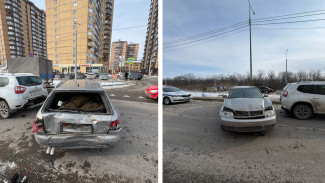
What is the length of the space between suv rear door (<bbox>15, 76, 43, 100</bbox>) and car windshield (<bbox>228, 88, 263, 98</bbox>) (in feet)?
19.5

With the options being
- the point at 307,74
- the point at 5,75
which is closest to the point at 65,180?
the point at 5,75

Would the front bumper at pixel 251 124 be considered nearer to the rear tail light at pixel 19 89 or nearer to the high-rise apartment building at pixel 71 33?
the rear tail light at pixel 19 89

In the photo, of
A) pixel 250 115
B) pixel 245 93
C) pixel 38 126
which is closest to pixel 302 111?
pixel 245 93

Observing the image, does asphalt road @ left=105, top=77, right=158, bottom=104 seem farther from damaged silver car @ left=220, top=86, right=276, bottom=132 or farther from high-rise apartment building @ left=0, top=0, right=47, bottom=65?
high-rise apartment building @ left=0, top=0, right=47, bottom=65

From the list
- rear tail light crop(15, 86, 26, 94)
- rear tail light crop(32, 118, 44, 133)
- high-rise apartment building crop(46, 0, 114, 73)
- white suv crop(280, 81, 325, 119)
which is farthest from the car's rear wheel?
high-rise apartment building crop(46, 0, 114, 73)

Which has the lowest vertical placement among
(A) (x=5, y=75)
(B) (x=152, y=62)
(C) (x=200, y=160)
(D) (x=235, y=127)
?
(C) (x=200, y=160)

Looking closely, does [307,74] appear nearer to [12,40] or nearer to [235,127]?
[235,127]

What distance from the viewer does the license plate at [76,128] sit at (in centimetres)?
234

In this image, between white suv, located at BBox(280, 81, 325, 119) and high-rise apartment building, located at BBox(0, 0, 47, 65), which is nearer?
white suv, located at BBox(280, 81, 325, 119)

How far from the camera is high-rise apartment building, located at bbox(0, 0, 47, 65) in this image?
67.1 metres

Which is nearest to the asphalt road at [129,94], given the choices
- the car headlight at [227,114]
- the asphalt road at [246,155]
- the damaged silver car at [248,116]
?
the asphalt road at [246,155]

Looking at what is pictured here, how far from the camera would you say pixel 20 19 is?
75812 mm

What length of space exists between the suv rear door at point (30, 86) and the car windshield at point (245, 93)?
19.5 feet

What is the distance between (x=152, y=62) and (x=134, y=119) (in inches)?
2589
